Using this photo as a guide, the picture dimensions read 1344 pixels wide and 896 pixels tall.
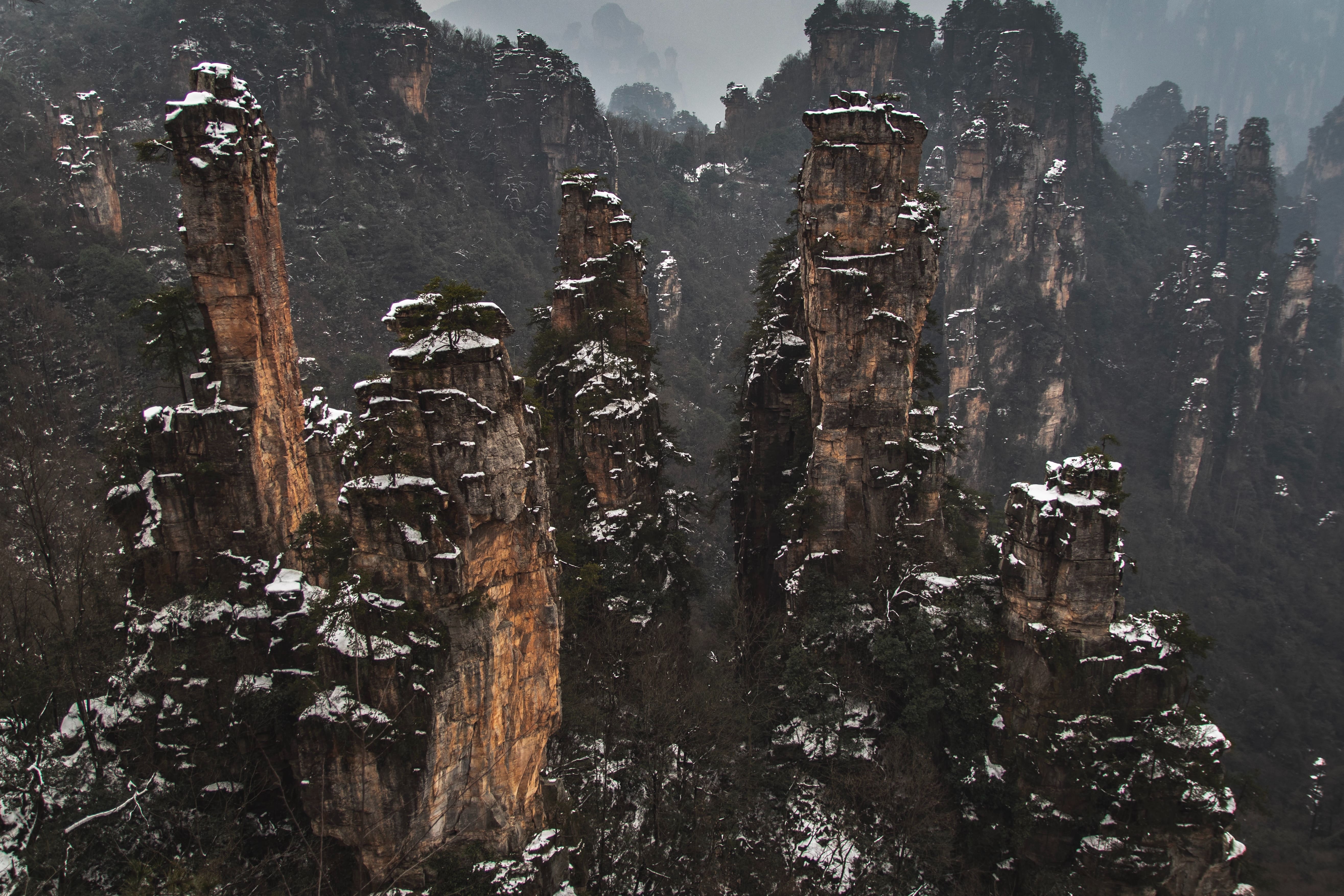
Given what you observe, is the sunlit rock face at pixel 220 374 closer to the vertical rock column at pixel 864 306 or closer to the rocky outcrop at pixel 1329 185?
the vertical rock column at pixel 864 306

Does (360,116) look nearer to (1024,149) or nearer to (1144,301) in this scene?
(1024,149)

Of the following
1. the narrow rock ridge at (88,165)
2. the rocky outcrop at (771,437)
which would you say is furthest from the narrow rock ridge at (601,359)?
the narrow rock ridge at (88,165)

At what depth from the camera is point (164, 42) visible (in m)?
55.4

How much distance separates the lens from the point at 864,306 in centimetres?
2119

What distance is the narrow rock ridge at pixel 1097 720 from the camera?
53.6ft

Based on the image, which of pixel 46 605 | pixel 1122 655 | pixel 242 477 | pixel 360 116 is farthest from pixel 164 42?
pixel 1122 655

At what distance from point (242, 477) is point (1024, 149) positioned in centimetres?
6102

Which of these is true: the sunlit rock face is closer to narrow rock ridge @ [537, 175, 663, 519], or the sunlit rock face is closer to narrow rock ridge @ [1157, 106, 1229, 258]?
narrow rock ridge @ [537, 175, 663, 519]

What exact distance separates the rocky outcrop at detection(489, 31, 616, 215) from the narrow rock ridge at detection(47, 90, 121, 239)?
28.5 meters

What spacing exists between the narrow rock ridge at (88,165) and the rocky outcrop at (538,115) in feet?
93.4

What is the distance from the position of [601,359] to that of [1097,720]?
643 inches

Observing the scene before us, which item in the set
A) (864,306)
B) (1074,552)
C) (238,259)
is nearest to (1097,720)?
(1074,552)

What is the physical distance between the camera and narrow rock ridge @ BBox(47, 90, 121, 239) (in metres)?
39.1

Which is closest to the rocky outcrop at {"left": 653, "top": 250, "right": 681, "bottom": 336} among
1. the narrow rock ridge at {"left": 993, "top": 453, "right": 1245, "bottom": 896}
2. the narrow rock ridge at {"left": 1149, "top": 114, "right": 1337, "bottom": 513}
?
the narrow rock ridge at {"left": 1149, "top": 114, "right": 1337, "bottom": 513}
